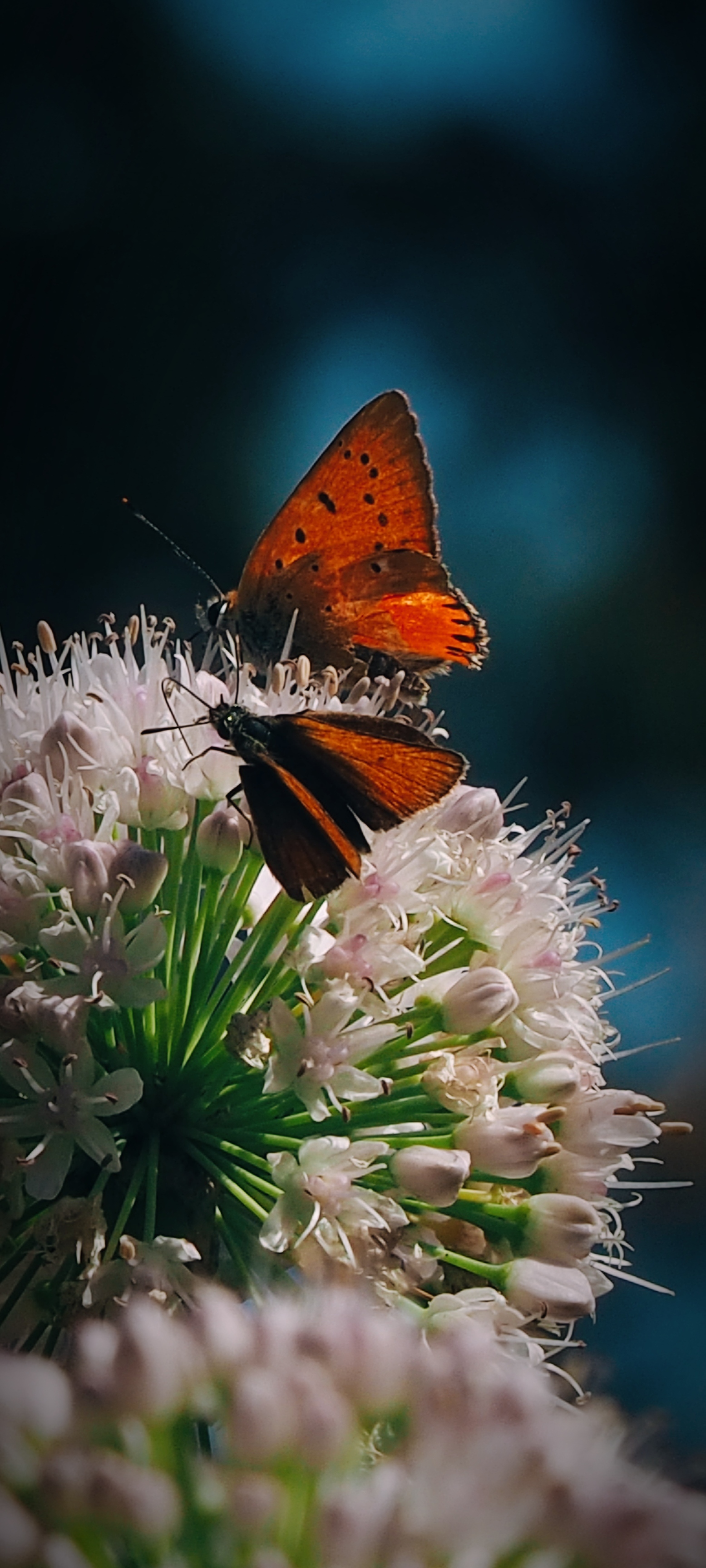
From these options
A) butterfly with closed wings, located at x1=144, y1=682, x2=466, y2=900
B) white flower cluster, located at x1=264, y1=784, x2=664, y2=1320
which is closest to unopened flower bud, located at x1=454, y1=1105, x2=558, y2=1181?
white flower cluster, located at x1=264, y1=784, x2=664, y2=1320

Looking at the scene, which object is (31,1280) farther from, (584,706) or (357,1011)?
(584,706)

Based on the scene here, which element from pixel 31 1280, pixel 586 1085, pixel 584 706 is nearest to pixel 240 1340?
pixel 31 1280

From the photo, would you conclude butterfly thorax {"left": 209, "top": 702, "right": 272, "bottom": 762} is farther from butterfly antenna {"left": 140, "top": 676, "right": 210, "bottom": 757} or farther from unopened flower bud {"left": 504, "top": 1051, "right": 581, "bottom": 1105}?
unopened flower bud {"left": 504, "top": 1051, "right": 581, "bottom": 1105}

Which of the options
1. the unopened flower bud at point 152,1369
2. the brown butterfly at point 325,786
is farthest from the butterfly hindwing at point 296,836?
the unopened flower bud at point 152,1369

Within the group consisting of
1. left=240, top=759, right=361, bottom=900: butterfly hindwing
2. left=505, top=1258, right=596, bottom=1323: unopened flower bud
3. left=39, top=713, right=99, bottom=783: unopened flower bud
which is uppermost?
left=240, top=759, right=361, bottom=900: butterfly hindwing

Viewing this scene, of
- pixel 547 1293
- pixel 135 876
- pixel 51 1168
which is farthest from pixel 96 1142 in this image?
pixel 547 1293

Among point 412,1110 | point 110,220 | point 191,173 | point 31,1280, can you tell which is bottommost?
point 31,1280

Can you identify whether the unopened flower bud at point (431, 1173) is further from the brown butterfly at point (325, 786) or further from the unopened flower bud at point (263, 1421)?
the unopened flower bud at point (263, 1421)
